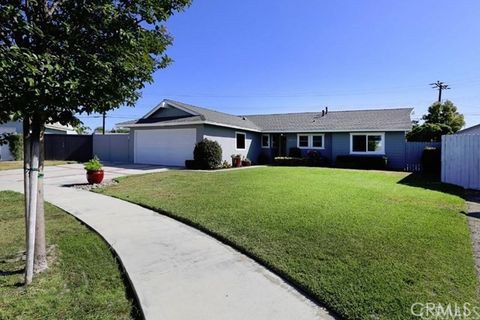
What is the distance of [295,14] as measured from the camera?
492 inches

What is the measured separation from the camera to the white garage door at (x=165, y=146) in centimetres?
1897

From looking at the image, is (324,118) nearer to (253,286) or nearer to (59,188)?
(59,188)

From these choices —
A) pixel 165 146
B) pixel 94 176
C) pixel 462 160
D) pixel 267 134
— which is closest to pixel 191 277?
pixel 94 176

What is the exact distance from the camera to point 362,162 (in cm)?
1977

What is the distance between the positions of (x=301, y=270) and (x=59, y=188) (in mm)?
9602

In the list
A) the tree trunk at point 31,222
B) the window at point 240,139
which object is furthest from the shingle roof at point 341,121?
the tree trunk at point 31,222

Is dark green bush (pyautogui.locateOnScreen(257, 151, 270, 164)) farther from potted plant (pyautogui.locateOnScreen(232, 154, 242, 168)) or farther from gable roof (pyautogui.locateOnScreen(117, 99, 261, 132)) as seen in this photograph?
potted plant (pyautogui.locateOnScreen(232, 154, 242, 168))

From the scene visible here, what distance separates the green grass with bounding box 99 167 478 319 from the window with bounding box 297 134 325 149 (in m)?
A: 12.7

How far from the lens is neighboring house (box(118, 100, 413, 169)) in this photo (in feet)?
62.8

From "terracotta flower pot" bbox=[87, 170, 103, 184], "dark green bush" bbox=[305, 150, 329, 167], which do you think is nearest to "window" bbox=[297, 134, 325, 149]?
"dark green bush" bbox=[305, 150, 329, 167]

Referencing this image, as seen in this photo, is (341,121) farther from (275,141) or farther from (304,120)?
(275,141)

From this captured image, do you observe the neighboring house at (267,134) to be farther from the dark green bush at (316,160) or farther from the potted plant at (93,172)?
the potted plant at (93,172)

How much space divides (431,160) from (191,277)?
17.5 m

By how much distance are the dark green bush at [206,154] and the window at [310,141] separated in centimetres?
798
